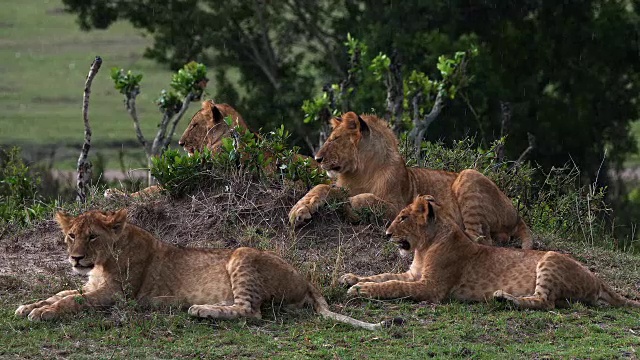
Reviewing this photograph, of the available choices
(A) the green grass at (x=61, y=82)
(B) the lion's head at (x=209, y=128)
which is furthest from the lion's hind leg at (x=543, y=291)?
(A) the green grass at (x=61, y=82)

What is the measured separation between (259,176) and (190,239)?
33.2 inches

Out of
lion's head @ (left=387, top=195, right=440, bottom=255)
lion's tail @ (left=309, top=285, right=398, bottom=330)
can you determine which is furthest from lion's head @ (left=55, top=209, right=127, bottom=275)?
lion's head @ (left=387, top=195, right=440, bottom=255)

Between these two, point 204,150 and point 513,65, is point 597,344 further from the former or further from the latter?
point 513,65

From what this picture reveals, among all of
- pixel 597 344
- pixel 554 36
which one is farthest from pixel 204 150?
pixel 554 36

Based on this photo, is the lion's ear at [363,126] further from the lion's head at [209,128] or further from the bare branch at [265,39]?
the bare branch at [265,39]

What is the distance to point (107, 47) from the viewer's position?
44344 millimetres

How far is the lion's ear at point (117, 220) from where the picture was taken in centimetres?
882

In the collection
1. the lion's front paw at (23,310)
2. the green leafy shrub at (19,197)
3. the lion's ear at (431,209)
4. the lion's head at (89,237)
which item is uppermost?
the lion's ear at (431,209)

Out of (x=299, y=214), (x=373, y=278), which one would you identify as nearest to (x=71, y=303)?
(x=373, y=278)

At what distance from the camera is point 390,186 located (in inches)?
429

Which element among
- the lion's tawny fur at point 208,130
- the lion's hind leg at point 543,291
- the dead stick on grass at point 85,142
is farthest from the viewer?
the dead stick on grass at point 85,142

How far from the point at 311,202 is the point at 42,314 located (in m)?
2.82

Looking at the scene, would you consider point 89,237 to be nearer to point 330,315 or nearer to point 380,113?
point 330,315

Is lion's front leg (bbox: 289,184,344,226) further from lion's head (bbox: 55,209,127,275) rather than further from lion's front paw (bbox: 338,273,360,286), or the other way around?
lion's head (bbox: 55,209,127,275)
